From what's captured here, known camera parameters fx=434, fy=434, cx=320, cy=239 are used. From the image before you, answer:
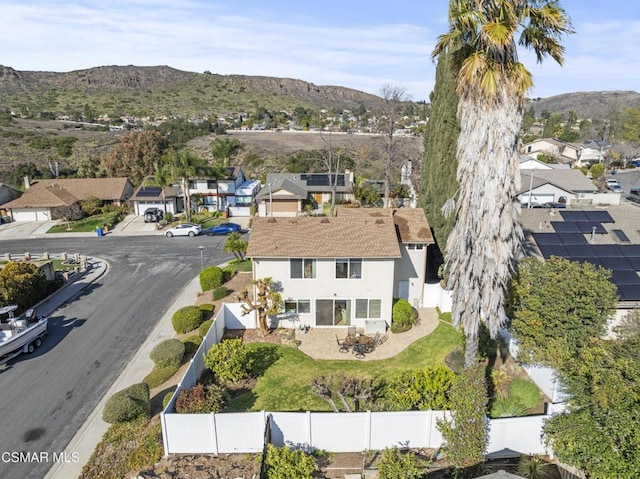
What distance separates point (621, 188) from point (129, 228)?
66.9 metres

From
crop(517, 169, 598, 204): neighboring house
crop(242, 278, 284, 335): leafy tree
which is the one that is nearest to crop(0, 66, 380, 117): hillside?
crop(517, 169, 598, 204): neighboring house

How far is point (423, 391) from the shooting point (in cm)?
1599

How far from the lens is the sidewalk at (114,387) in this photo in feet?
48.7

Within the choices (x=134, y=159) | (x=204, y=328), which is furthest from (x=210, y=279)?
(x=134, y=159)

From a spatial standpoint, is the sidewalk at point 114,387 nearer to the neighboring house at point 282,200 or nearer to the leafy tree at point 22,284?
the leafy tree at point 22,284

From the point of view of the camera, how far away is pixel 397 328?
24.6 meters

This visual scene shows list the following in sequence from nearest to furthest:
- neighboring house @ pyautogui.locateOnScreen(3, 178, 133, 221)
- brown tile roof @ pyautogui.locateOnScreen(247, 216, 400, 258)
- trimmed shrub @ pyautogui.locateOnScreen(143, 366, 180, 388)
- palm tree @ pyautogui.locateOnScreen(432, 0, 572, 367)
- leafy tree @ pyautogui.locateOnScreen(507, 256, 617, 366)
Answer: palm tree @ pyautogui.locateOnScreen(432, 0, 572, 367), leafy tree @ pyautogui.locateOnScreen(507, 256, 617, 366), trimmed shrub @ pyautogui.locateOnScreen(143, 366, 180, 388), brown tile roof @ pyautogui.locateOnScreen(247, 216, 400, 258), neighboring house @ pyautogui.locateOnScreen(3, 178, 133, 221)

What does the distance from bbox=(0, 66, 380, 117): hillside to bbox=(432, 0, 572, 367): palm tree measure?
431 feet

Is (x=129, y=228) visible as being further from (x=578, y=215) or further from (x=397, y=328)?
→ (x=578, y=215)

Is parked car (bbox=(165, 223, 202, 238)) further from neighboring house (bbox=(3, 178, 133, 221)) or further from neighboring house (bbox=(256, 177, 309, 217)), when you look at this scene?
neighboring house (bbox=(3, 178, 133, 221))

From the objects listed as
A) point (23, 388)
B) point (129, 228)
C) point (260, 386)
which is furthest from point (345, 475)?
point (129, 228)

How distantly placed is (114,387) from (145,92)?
6189 inches

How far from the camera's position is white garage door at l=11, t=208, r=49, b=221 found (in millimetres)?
51188

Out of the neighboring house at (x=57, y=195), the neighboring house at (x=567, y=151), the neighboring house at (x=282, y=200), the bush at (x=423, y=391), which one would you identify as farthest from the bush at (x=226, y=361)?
the neighboring house at (x=567, y=151)
